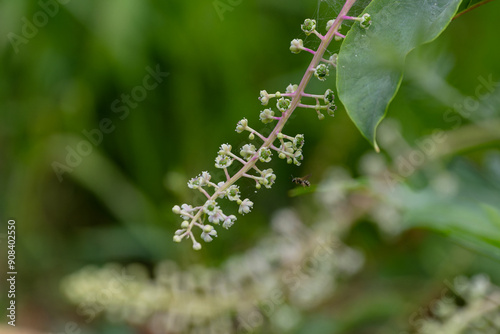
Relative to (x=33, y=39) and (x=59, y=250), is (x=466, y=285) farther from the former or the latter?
(x=33, y=39)

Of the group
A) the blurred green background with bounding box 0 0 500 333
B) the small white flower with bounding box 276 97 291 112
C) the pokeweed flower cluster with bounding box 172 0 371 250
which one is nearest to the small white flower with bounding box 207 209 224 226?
the pokeweed flower cluster with bounding box 172 0 371 250

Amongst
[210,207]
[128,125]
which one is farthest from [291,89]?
[128,125]

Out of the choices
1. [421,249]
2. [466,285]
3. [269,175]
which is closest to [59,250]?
[421,249]

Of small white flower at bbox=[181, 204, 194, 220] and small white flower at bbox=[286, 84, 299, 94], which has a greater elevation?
small white flower at bbox=[286, 84, 299, 94]

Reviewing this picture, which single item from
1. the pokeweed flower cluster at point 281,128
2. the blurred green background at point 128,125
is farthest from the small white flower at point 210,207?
the blurred green background at point 128,125

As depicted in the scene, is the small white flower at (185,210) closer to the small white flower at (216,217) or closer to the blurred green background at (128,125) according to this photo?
the small white flower at (216,217)

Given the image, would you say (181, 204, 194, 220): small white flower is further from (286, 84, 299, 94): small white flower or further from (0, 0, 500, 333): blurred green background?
(0, 0, 500, 333): blurred green background
